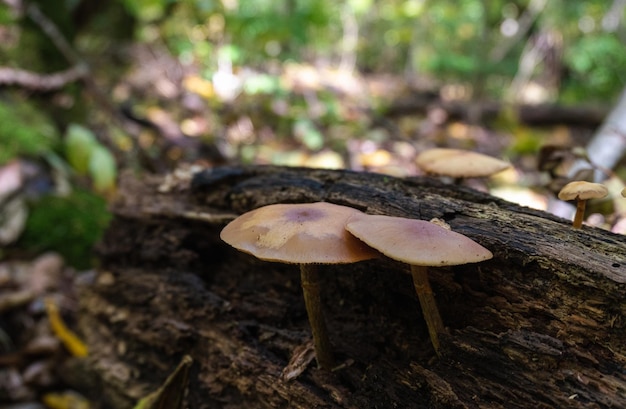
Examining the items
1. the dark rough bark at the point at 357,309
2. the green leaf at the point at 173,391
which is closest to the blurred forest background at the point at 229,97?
the dark rough bark at the point at 357,309

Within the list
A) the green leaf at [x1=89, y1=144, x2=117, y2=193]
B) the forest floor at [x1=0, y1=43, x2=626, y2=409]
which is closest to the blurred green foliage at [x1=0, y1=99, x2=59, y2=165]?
the green leaf at [x1=89, y1=144, x2=117, y2=193]

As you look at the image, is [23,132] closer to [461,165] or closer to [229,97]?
[229,97]

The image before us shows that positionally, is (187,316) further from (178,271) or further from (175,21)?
(175,21)

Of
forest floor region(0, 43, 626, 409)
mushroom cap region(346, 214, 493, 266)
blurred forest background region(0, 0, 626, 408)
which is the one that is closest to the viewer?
mushroom cap region(346, 214, 493, 266)

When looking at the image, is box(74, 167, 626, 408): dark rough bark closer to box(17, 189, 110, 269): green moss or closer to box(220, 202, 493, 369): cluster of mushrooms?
box(220, 202, 493, 369): cluster of mushrooms

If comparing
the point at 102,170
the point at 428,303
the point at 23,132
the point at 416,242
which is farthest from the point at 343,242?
the point at 23,132

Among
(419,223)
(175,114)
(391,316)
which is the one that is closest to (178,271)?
(391,316)
